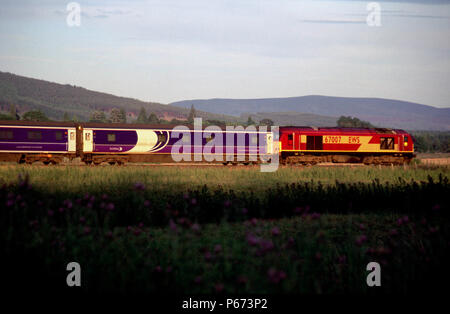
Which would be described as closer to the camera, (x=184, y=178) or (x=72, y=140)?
(x=184, y=178)

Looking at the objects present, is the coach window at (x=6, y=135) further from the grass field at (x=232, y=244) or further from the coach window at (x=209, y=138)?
the grass field at (x=232, y=244)

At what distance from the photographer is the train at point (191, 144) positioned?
3369 centimetres

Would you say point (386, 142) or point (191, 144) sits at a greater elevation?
point (386, 142)

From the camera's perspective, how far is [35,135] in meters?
33.6

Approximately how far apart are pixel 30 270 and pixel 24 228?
1459 millimetres

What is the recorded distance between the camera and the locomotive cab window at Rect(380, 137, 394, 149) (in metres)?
39.9

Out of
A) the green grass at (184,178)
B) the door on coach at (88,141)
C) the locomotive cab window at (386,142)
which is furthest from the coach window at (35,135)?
the locomotive cab window at (386,142)

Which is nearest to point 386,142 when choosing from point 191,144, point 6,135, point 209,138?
point 209,138

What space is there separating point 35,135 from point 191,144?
467 inches

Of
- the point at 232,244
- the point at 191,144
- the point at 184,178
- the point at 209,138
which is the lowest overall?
the point at 232,244

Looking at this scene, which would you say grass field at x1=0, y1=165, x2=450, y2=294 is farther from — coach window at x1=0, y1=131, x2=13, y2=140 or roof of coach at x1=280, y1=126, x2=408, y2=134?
roof of coach at x1=280, y1=126, x2=408, y2=134

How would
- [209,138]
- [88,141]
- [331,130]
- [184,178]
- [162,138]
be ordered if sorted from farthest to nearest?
[331,130]
[209,138]
[162,138]
[88,141]
[184,178]

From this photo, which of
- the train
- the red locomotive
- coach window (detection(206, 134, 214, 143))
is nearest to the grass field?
the train

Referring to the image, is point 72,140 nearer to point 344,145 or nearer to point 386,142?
point 344,145
